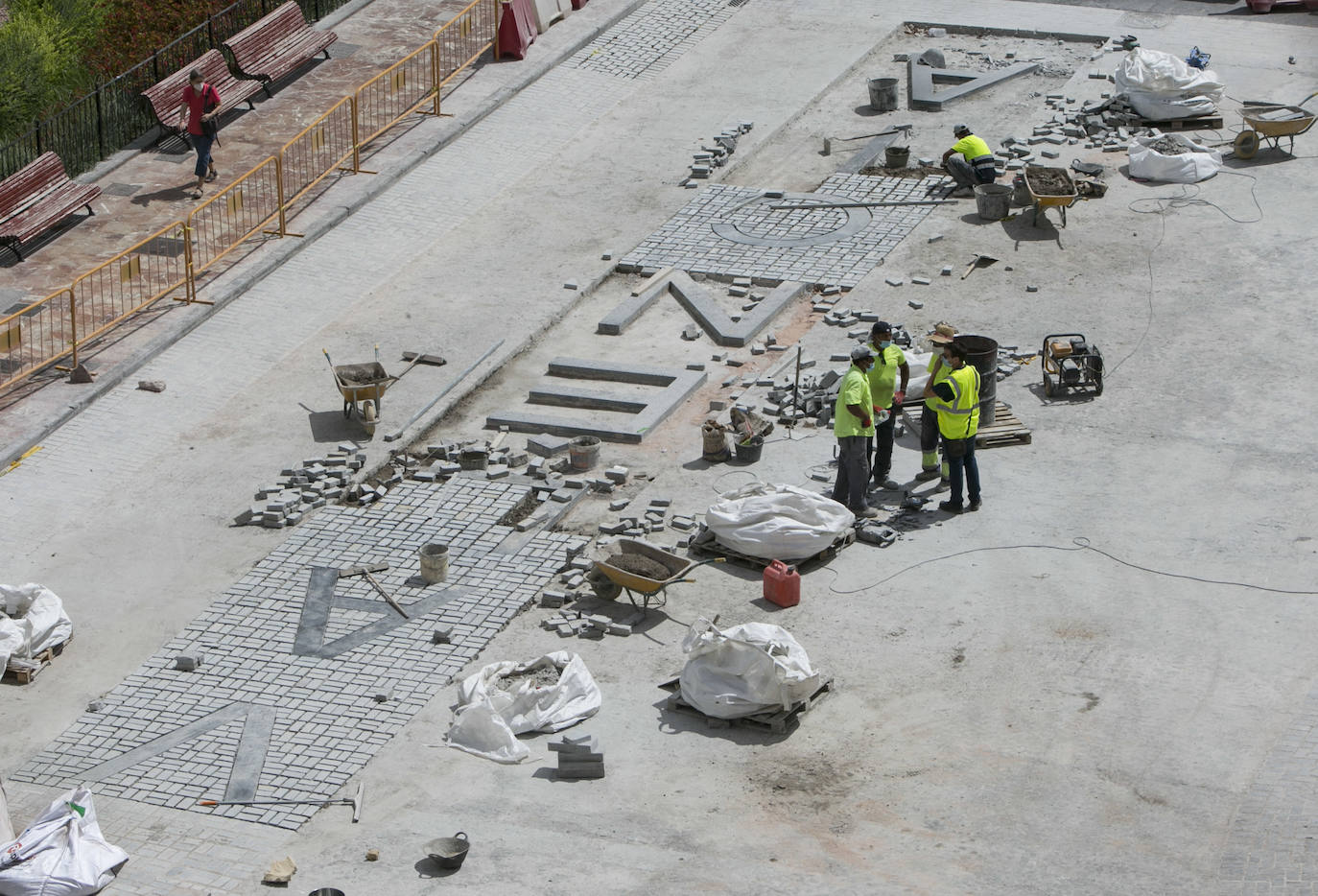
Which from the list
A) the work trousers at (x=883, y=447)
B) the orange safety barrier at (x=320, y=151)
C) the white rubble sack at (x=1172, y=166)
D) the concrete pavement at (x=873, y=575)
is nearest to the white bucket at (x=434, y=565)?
the concrete pavement at (x=873, y=575)

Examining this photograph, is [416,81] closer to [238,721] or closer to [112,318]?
Result: [112,318]

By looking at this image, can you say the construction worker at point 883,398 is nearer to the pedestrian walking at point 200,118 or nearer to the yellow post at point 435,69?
the pedestrian walking at point 200,118

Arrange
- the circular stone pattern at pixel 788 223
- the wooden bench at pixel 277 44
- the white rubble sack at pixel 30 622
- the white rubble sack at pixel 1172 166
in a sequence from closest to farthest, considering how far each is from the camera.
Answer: the white rubble sack at pixel 30 622, the circular stone pattern at pixel 788 223, the white rubble sack at pixel 1172 166, the wooden bench at pixel 277 44

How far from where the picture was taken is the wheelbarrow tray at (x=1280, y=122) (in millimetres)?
24953

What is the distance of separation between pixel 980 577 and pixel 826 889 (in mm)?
4447

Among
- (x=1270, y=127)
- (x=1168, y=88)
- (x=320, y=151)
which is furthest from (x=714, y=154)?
(x=1270, y=127)

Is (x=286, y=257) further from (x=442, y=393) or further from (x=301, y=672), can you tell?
(x=301, y=672)

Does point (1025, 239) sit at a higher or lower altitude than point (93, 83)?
lower

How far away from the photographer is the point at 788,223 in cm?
2412

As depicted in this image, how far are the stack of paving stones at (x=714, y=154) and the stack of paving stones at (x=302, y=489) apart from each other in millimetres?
8238

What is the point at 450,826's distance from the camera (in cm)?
A: 1327

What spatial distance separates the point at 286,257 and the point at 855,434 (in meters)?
8.83

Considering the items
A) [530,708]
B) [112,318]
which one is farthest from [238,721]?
[112,318]

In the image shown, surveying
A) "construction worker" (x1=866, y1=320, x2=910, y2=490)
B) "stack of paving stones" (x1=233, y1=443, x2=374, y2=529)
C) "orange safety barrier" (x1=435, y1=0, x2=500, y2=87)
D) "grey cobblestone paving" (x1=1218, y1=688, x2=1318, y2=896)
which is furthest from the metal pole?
"grey cobblestone paving" (x1=1218, y1=688, x2=1318, y2=896)
